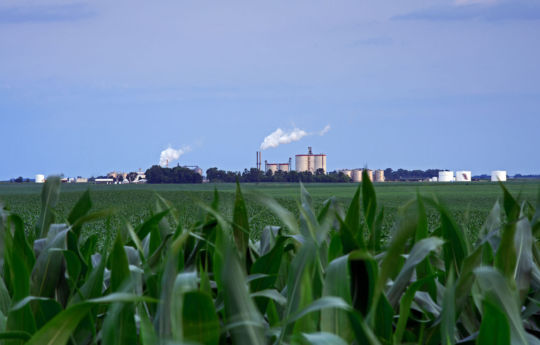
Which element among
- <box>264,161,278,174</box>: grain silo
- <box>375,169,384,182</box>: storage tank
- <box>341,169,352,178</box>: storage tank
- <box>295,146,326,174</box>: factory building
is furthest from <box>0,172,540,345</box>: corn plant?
<box>375,169,384,182</box>: storage tank

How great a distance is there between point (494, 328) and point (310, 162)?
273 ft

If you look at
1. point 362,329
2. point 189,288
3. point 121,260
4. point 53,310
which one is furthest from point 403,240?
point 53,310

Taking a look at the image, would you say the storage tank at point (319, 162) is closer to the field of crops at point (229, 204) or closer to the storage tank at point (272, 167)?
the storage tank at point (272, 167)

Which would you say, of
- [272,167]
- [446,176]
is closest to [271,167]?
[272,167]

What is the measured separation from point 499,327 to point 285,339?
0.22 meters

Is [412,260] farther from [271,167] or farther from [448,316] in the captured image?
[271,167]

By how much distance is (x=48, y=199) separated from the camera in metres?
→ 1.02

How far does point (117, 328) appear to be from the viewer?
1.83ft

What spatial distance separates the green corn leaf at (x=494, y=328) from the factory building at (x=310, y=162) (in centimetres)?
8132

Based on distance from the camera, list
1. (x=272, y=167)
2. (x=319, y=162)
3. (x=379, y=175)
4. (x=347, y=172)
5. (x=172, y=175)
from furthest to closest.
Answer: (x=379, y=175) < (x=347, y=172) < (x=272, y=167) < (x=319, y=162) < (x=172, y=175)

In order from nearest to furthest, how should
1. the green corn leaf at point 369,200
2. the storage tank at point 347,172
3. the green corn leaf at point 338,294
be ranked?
the green corn leaf at point 338,294 → the green corn leaf at point 369,200 → the storage tank at point 347,172

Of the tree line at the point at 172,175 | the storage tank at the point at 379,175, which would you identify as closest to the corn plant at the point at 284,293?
the tree line at the point at 172,175

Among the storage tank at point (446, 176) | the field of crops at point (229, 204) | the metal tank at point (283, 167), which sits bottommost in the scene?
the field of crops at point (229, 204)

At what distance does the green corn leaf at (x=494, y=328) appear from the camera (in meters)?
0.44
